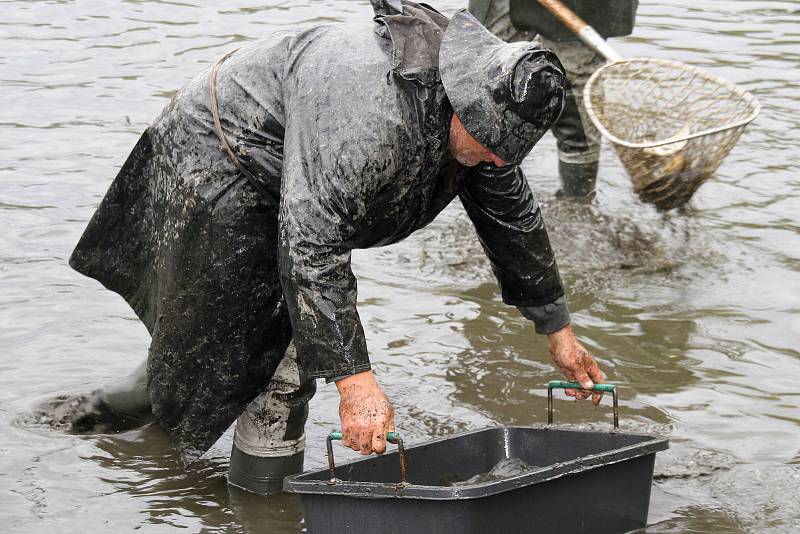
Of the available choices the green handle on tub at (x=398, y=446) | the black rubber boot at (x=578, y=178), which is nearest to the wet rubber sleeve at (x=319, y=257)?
the green handle on tub at (x=398, y=446)

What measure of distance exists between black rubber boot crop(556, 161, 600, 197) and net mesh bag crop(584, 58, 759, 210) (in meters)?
0.39

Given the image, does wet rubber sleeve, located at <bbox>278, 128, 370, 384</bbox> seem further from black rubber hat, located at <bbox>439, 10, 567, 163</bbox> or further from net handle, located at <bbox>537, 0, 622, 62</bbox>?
net handle, located at <bbox>537, 0, 622, 62</bbox>

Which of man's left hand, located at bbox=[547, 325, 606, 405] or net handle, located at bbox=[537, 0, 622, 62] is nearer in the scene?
man's left hand, located at bbox=[547, 325, 606, 405]

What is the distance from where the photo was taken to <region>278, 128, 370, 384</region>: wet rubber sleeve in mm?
3131

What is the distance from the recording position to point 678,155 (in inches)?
230

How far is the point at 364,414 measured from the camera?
10.4 ft

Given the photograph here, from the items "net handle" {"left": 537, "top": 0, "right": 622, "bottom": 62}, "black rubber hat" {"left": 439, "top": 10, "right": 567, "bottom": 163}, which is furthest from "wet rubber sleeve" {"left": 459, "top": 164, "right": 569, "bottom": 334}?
"net handle" {"left": 537, "top": 0, "right": 622, "bottom": 62}

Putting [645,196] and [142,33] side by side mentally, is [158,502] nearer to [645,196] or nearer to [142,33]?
[645,196]

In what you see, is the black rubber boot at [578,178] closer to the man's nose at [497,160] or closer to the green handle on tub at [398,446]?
the man's nose at [497,160]

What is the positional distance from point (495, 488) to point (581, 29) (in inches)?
141

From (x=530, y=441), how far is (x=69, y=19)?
7459mm

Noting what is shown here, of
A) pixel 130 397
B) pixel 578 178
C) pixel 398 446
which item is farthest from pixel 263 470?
pixel 578 178

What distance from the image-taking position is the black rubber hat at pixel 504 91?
305 centimetres

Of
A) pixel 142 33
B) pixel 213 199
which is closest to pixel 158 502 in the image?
pixel 213 199
